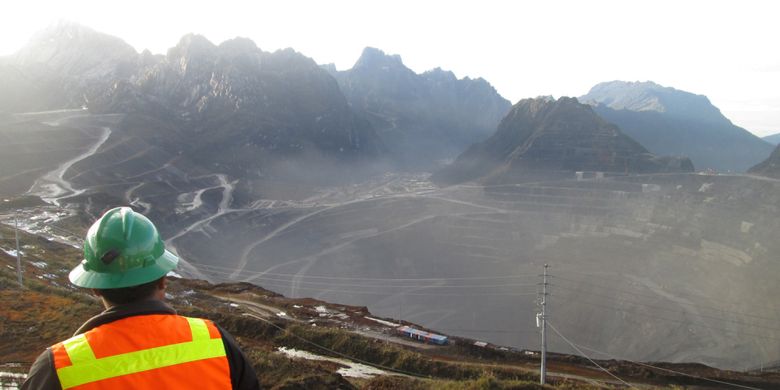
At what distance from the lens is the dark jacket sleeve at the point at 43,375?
2654 millimetres

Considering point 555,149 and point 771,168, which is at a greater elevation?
point 555,149

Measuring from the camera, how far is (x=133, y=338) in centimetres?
277

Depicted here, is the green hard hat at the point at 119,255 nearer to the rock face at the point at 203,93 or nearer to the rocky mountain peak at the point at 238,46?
the rock face at the point at 203,93

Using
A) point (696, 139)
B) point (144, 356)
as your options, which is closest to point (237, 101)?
point (144, 356)

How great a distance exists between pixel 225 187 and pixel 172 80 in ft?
153

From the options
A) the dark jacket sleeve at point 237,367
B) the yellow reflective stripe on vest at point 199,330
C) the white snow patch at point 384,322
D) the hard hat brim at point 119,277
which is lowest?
the white snow patch at point 384,322

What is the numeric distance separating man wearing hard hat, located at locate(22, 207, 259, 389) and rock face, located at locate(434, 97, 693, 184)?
100 meters

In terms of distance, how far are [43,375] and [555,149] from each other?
4301 inches

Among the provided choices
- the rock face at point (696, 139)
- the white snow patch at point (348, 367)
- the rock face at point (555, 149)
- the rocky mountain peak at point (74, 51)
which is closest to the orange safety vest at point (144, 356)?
the white snow patch at point (348, 367)

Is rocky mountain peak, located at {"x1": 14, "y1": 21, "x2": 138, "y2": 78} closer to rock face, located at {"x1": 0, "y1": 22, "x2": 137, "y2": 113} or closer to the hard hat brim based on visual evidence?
rock face, located at {"x1": 0, "y1": 22, "x2": 137, "y2": 113}

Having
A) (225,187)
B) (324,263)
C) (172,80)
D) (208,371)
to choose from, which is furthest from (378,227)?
(208,371)

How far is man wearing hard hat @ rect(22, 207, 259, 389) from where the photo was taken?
267cm

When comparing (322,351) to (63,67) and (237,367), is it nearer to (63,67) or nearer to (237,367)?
(237,367)

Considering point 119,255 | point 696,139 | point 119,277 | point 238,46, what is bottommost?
point 119,277
